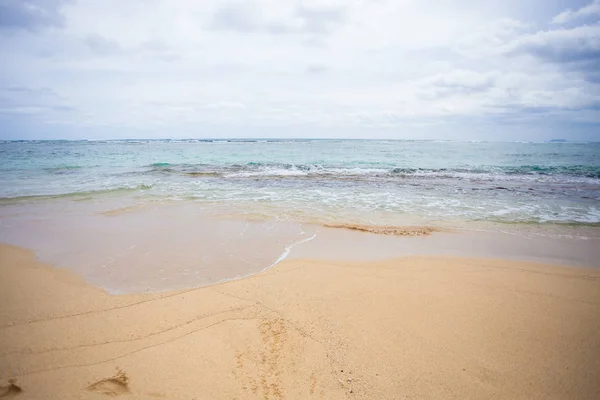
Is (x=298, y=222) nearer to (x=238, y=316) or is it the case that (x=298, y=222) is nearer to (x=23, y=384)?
(x=238, y=316)

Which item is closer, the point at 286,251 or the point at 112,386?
the point at 112,386

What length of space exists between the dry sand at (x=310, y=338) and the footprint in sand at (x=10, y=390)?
0.01m

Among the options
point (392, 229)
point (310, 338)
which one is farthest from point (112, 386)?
point (392, 229)

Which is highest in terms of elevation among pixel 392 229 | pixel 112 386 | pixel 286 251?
pixel 392 229

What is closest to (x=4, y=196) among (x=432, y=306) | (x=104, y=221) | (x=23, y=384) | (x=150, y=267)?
(x=104, y=221)

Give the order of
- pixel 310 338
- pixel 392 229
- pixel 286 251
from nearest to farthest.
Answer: pixel 310 338 → pixel 286 251 → pixel 392 229

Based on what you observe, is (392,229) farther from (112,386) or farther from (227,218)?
(112,386)

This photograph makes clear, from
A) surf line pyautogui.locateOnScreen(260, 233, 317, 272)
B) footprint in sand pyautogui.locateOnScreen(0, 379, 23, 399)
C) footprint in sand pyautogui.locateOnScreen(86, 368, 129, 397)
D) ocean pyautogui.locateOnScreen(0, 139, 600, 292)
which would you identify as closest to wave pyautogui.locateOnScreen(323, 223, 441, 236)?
ocean pyautogui.locateOnScreen(0, 139, 600, 292)

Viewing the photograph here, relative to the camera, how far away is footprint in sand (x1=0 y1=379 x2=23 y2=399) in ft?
8.52

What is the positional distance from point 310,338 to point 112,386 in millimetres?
2021

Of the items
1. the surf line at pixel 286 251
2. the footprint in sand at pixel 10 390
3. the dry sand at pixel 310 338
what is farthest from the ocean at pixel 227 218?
the footprint in sand at pixel 10 390

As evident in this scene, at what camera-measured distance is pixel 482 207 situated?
10.5 metres

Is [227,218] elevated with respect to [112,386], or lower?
elevated

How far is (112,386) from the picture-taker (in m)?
2.72
